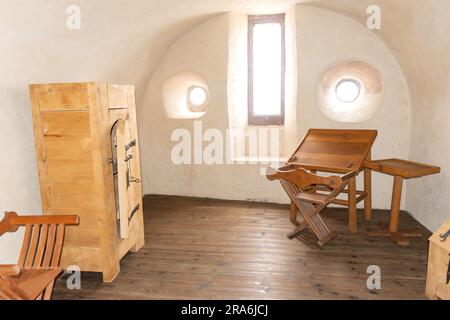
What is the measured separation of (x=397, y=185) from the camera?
4.48 m

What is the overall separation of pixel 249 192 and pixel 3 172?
4.14 m

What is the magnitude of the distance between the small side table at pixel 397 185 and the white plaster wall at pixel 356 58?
3.38ft

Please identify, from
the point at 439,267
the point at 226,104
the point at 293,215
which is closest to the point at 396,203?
the point at 293,215

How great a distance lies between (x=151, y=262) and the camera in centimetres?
403

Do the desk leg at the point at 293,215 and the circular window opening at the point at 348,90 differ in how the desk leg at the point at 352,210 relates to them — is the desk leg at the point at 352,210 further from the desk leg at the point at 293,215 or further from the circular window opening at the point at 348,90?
the circular window opening at the point at 348,90

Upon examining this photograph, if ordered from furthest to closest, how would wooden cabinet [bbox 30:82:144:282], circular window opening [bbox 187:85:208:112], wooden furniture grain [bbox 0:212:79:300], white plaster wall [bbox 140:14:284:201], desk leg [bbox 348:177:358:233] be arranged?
circular window opening [bbox 187:85:208:112] → white plaster wall [bbox 140:14:284:201] → desk leg [bbox 348:177:358:233] → wooden cabinet [bbox 30:82:144:282] → wooden furniture grain [bbox 0:212:79:300]

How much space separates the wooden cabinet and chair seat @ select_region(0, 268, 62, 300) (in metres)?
1.10

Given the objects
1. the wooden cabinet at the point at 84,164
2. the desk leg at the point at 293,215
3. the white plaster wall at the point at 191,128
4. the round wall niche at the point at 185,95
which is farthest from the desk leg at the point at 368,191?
the wooden cabinet at the point at 84,164

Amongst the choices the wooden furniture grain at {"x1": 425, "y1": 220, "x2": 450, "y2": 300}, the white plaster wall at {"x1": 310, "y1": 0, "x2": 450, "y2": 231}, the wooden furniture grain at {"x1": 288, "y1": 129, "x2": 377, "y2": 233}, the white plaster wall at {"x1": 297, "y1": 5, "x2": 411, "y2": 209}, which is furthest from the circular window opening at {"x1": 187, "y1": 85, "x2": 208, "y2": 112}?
the wooden furniture grain at {"x1": 425, "y1": 220, "x2": 450, "y2": 300}

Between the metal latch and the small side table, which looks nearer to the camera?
the metal latch

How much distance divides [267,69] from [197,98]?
1.55 meters

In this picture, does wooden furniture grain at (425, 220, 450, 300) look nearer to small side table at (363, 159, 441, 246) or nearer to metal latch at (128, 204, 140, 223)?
small side table at (363, 159, 441, 246)

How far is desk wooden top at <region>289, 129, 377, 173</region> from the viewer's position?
4734mm

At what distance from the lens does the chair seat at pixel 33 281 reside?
197cm
